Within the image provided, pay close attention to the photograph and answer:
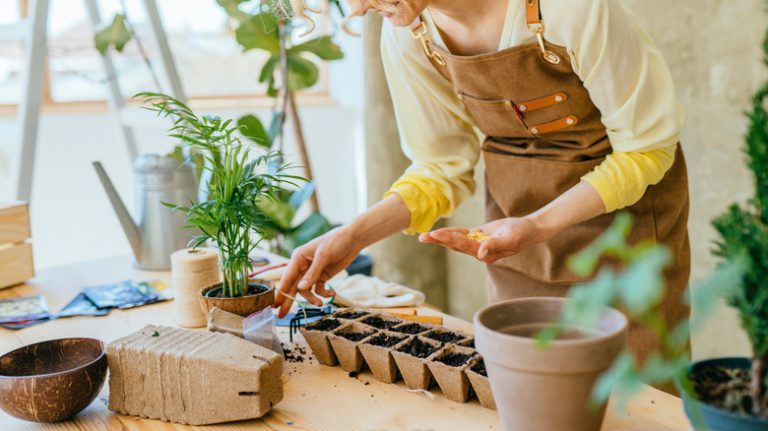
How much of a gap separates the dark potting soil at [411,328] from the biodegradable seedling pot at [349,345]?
52 millimetres

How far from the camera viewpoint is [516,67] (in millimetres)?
1553

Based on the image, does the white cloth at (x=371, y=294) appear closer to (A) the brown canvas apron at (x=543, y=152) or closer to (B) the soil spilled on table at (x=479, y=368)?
(A) the brown canvas apron at (x=543, y=152)

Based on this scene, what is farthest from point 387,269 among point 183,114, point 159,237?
point 183,114

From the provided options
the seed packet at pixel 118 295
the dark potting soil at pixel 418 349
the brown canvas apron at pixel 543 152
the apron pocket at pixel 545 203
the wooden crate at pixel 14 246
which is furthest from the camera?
the wooden crate at pixel 14 246

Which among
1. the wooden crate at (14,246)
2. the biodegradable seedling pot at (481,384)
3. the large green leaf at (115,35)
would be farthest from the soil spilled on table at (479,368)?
the large green leaf at (115,35)

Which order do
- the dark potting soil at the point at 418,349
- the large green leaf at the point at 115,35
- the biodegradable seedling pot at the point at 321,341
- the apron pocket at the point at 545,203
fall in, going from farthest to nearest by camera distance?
the large green leaf at the point at 115,35 < the apron pocket at the point at 545,203 < the biodegradable seedling pot at the point at 321,341 < the dark potting soil at the point at 418,349

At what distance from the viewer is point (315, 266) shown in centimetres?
156

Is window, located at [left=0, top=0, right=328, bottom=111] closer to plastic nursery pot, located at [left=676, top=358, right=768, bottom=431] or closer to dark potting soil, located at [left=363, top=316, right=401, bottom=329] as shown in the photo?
dark potting soil, located at [left=363, top=316, right=401, bottom=329]

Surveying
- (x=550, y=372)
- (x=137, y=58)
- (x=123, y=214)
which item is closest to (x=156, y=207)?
(x=123, y=214)

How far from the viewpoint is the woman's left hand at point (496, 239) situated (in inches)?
53.0

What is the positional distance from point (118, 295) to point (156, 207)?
0.30 metres

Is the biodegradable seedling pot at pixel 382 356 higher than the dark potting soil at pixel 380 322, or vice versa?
the dark potting soil at pixel 380 322

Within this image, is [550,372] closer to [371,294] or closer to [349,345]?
[349,345]

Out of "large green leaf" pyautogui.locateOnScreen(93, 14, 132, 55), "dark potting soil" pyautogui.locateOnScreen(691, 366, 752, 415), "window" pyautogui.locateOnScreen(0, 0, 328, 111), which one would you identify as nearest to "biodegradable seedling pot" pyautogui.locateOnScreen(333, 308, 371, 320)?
"dark potting soil" pyautogui.locateOnScreen(691, 366, 752, 415)
